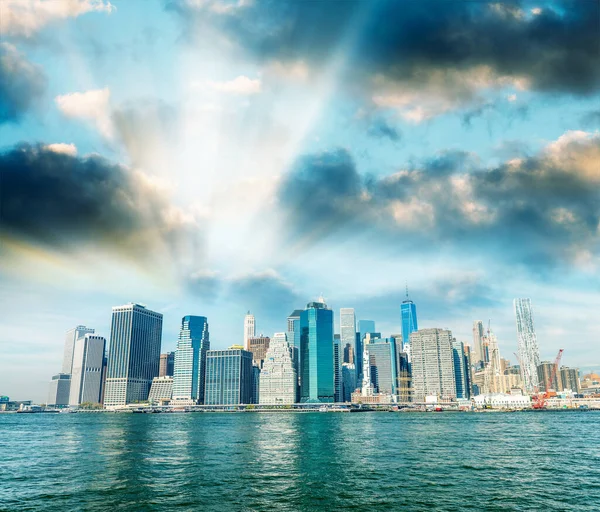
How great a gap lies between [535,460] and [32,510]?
86.0 metres

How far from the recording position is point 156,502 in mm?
60188

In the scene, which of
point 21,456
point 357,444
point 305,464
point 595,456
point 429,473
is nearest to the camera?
point 429,473

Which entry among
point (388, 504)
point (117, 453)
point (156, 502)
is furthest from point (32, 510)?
point (117, 453)

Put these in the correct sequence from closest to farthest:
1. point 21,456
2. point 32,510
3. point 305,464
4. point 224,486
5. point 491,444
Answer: point 32,510, point 224,486, point 305,464, point 21,456, point 491,444

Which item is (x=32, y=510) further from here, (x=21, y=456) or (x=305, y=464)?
(x=21, y=456)

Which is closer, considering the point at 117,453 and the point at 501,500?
the point at 501,500

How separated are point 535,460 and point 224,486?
61517mm

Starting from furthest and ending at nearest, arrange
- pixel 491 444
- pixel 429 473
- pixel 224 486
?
pixel 491 444 < pixel 429 473 < pixel 224 486

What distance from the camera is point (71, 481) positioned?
73250 millimetres

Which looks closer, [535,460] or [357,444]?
[535,460]

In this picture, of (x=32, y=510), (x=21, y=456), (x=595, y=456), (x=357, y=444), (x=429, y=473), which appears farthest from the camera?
(x=357, y=444)

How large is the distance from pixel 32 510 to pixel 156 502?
14474mm

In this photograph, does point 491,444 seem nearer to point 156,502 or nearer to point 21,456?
point 156,502

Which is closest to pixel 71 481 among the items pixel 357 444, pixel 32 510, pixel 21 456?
pixel 32 510
